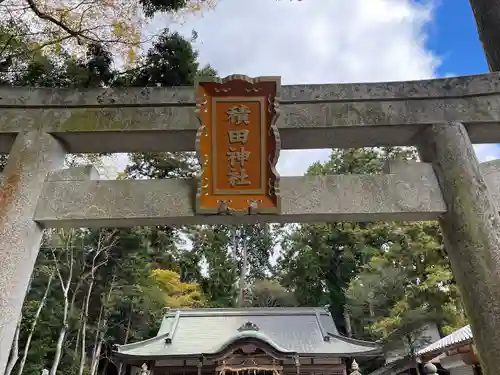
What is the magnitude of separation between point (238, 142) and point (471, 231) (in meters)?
1.85

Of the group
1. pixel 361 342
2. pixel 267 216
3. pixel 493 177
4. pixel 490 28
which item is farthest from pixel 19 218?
pixel 361 342

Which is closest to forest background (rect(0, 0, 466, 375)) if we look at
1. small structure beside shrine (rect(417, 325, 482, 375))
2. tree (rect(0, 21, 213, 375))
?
tree (rect(0, 21, 213, 375))


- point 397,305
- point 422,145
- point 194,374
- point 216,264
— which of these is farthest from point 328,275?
point 422,145

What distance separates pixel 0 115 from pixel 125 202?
1.40m

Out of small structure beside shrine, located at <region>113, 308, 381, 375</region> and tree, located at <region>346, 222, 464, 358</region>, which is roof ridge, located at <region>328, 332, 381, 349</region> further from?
tree, located at <region>346, 222, 464, 358</region>

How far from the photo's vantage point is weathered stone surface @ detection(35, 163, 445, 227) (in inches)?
116

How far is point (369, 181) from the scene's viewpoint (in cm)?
307

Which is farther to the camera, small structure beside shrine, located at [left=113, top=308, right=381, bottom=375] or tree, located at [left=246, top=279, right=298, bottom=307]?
tree, located at [left=246, top=279, right=298, bottom=307]

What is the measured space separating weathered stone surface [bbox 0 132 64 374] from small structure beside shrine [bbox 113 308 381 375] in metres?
8.13

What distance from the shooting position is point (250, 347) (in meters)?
10.8

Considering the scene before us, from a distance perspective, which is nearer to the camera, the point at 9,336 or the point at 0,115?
the point at 9,336

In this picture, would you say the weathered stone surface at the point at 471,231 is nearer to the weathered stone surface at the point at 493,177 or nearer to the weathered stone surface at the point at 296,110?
the weathered stone surface at the point at 493,177

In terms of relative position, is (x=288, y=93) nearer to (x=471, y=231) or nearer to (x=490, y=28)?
(x=471, y=231)

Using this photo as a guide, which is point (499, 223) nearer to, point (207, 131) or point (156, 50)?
point (207, 131)
